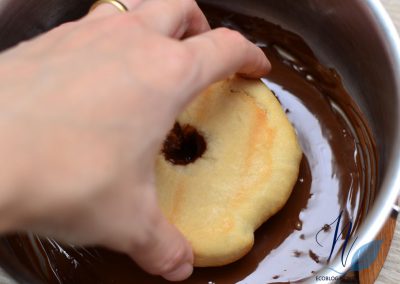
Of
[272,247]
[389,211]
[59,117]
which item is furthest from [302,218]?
[59,117]

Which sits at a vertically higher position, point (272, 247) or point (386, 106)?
point (386, 106)

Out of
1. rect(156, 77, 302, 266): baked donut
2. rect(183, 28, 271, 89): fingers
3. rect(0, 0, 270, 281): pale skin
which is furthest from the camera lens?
rect(156, 77, 302, 266): baked donut

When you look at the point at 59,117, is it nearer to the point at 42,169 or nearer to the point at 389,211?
the point at 42,169

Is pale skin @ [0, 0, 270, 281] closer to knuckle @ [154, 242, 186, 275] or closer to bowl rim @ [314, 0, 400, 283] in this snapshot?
knuckle @ [154, 242, 186, 275]

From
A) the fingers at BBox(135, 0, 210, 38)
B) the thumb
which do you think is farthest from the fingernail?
the fingers at BBox(135, 0, 210, 38)

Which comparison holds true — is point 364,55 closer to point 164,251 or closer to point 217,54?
point 217,54

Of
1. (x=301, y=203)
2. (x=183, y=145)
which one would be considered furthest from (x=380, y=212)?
(x=183, y=145)
